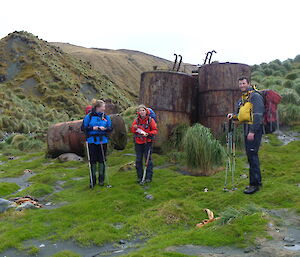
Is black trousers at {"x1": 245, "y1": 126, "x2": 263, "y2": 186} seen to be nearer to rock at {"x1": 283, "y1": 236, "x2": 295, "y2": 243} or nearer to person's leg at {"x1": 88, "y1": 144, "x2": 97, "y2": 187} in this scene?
rock at {"x1": 283, "y1": 236, "x2": 295, "y2": 243}

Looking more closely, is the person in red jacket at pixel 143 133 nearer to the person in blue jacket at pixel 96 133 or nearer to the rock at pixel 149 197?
the person in blue jacket at pixel 96 133

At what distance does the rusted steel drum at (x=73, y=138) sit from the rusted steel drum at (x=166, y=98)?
61.7 inches

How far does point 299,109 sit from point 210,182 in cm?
896

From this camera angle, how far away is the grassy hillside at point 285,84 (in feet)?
51.9

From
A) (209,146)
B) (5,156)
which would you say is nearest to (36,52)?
(5,156)

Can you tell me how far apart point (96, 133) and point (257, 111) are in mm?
3954

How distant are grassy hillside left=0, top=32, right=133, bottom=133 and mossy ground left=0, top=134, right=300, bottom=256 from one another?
2016 cm

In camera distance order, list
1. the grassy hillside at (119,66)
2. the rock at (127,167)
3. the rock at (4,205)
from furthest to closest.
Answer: the grassy hillside at (119,66) → the rock at (127,167) → the rock at (4,205)

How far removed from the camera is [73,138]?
46.6ft

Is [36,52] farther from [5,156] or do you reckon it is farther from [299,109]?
[299,109]

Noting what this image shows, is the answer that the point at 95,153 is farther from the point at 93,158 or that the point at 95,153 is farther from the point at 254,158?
the point at 254,158

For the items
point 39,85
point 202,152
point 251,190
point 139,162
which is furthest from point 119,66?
point 251,190

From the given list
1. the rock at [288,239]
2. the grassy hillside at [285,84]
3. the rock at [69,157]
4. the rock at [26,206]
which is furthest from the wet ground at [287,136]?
the rock at [26,206]

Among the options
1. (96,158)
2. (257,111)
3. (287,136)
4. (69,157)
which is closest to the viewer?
(257,111)
